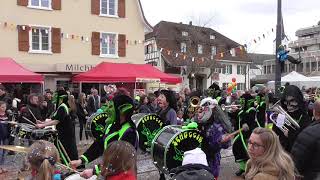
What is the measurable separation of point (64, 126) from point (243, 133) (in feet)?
11.6

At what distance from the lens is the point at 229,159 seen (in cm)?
1102

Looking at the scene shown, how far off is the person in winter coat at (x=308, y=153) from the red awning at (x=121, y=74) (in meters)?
19.9

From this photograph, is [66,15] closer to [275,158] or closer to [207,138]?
[207,138]

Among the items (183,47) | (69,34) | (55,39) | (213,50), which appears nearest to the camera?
(55,39)

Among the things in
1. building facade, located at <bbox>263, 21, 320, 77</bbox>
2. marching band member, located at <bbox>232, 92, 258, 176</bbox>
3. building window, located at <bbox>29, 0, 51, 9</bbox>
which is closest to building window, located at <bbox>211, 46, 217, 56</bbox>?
building facade, located at <bbox>263, 21, 320, 77</bbox>

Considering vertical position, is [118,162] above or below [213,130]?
above

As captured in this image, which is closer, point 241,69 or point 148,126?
point 148,126

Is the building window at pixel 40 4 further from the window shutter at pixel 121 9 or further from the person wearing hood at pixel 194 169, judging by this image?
the person wearing hood at pixel 194 169

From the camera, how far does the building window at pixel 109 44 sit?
2809 centimetres

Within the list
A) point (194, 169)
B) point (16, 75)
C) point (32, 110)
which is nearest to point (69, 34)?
point (16, 75)

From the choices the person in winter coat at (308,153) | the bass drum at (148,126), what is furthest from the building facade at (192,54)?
the person in winter coat at (308,153)

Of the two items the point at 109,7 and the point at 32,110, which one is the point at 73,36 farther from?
the point at 32,110

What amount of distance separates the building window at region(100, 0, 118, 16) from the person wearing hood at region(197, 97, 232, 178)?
22.2 metres

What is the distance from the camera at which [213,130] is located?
6.65m
